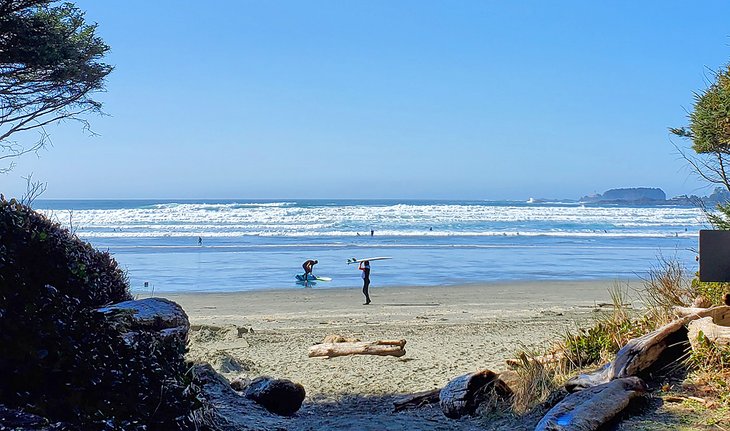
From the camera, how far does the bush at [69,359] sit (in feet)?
12.1

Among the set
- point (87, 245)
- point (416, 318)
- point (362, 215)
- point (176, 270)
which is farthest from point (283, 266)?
point (362, 215)

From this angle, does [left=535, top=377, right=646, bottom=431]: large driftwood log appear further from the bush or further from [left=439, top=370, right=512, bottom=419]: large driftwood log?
the bush

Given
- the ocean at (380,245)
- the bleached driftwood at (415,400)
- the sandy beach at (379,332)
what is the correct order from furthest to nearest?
the ocean at (380,245) < the sandy beach at (379,332) < the bleached driftwood at (415,400)

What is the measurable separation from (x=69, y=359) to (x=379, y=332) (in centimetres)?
879

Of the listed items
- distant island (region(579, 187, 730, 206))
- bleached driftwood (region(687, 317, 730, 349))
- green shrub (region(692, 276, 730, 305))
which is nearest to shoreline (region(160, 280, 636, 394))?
green shrub (region(692, 276, 730, 305))

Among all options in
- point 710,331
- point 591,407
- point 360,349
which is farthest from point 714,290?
point 360,349

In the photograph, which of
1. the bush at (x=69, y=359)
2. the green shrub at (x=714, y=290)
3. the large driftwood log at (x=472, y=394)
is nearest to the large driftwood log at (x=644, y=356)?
the green shrub at (x=714, y=290)

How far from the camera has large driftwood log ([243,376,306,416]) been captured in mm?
7008

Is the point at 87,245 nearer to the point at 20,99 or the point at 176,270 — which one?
the point at 20,99

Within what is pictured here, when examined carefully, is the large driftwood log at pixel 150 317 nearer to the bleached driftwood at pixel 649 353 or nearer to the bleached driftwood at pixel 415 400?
the bleached driftwood at pixel 415 400

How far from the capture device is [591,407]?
5.22 m

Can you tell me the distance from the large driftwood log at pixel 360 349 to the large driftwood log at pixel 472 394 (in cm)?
306

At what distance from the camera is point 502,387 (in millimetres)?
6902

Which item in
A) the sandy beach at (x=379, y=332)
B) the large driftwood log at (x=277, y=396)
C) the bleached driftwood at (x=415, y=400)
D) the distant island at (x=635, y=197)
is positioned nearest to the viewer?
the large driftwood log at (x=277, y=396)
